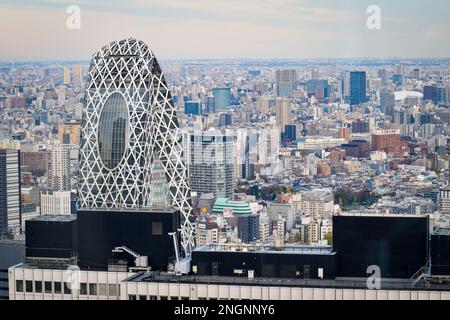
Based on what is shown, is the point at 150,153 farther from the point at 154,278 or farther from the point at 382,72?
the point at 154,278

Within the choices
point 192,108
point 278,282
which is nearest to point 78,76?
point 192,108

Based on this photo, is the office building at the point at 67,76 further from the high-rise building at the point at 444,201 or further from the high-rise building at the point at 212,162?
the high-rise building at the point at 212,162

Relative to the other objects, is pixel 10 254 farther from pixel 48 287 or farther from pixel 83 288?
pixel 83 288

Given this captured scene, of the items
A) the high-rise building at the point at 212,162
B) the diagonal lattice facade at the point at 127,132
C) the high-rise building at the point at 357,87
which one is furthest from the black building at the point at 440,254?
the high-rise building at the point at 212,162

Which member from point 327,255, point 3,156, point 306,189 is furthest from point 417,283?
point 306,189

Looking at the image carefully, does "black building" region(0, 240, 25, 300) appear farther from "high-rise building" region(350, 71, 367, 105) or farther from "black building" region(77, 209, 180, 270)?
"high-rise building" region(350, 71, 367, 105)

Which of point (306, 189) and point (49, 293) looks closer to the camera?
point (49, 293)

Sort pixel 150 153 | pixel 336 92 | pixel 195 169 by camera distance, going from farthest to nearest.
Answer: pixel 195 169
pixel 336 92
pixel 150 153
